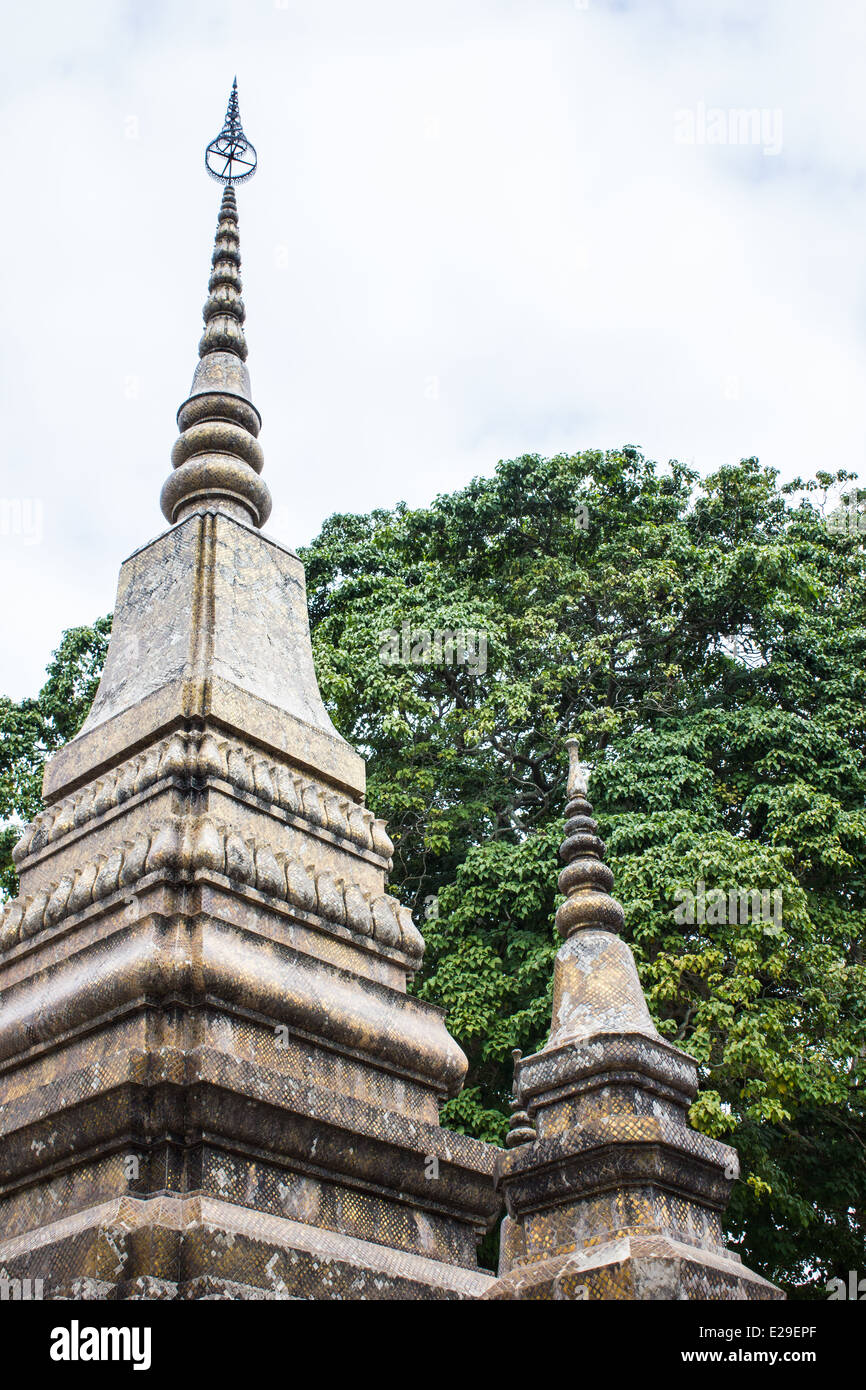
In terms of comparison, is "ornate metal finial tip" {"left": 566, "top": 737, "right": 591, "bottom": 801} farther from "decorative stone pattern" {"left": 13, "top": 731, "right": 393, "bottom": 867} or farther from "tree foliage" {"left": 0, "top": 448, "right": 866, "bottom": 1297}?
"tree foliage" {"left": 0, "top": 448, "right": 866, "bottom": 1297}

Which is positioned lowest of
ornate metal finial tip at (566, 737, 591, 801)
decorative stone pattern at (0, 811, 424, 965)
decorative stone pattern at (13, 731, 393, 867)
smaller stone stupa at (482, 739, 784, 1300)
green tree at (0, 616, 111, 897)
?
smaller stone stupa at (482, 739, 784, 1300)

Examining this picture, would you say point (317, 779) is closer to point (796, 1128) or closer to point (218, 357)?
point (218, 357)

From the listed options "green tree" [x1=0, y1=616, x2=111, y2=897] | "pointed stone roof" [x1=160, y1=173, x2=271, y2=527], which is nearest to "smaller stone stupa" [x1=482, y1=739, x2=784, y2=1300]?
"pointed stone roof" [x1=160, y1=173, x2=271, y2=527]

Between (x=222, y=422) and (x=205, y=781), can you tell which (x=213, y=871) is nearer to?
(x=205, y=781)

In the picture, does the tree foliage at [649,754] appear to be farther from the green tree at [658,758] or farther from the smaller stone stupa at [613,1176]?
the smaller stone stupa at [613,1176]

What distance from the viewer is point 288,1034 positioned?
150 inches

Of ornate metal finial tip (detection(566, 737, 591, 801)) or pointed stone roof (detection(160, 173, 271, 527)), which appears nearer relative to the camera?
ornate metal finial tip (detection(566, 737, 591, 801))

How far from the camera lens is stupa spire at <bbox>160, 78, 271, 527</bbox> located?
5.60 meters

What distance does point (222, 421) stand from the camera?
19.4 ft

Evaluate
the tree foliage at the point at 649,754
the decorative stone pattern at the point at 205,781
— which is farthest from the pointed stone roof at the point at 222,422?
the tree foliage at the point at 649,754

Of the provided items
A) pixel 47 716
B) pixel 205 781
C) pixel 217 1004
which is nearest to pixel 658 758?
pixel 47 716

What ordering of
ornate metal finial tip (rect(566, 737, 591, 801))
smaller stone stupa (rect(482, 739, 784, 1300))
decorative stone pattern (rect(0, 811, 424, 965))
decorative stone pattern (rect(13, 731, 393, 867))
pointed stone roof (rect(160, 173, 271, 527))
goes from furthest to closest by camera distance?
pointed stone roof (rect(160, 173, 271, 527)) < ornate metal finial tip (rect(566, 737, 591, 801)) < decorative stone pattern (rect(13, 731, 393, 867)) < decorative stone pattern (rect(0, 811, 424, 965)) < smaller stone stupa (rect(482, 739, 784, 1300))

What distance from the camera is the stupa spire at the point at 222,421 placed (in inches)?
221
